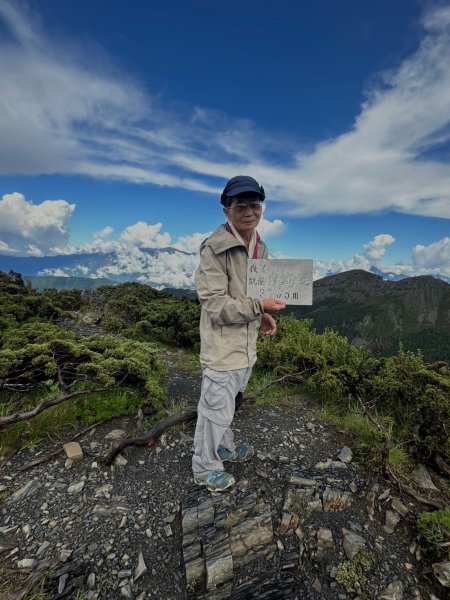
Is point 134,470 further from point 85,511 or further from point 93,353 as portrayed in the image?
point 93,353

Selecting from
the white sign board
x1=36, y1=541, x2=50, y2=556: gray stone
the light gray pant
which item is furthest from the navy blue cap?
x1=36, y1=541, x2=50, y2=556: gray stone

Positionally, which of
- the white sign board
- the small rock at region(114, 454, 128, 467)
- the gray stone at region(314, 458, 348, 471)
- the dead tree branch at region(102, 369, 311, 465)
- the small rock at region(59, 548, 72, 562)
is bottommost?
the small rock at region(59, 548, 72, 562)

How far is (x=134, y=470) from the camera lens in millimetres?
4887

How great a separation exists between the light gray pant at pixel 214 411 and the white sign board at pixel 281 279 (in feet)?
3.52

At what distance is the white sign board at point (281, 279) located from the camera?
3.82 metres

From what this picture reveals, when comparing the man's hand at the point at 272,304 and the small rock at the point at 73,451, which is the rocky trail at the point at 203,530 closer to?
the small rock at the point at 73,451

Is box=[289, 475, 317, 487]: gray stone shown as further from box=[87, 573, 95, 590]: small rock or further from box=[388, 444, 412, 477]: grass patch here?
box=[87, 573, 95, 590]: small rock

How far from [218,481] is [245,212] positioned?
346 cm

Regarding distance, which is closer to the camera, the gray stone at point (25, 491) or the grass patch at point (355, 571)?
the grass patch at point (355, 571)

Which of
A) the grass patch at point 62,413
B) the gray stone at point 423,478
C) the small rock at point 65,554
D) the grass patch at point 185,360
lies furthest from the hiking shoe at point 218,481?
the grass patch at point 185,360

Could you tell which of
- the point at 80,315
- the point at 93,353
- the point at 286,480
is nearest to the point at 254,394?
the point at 286,480

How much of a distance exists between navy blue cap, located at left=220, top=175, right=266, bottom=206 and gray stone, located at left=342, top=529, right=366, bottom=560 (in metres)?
4.12

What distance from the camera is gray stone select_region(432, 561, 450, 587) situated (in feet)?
11.5

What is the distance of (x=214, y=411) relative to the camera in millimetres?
4113
